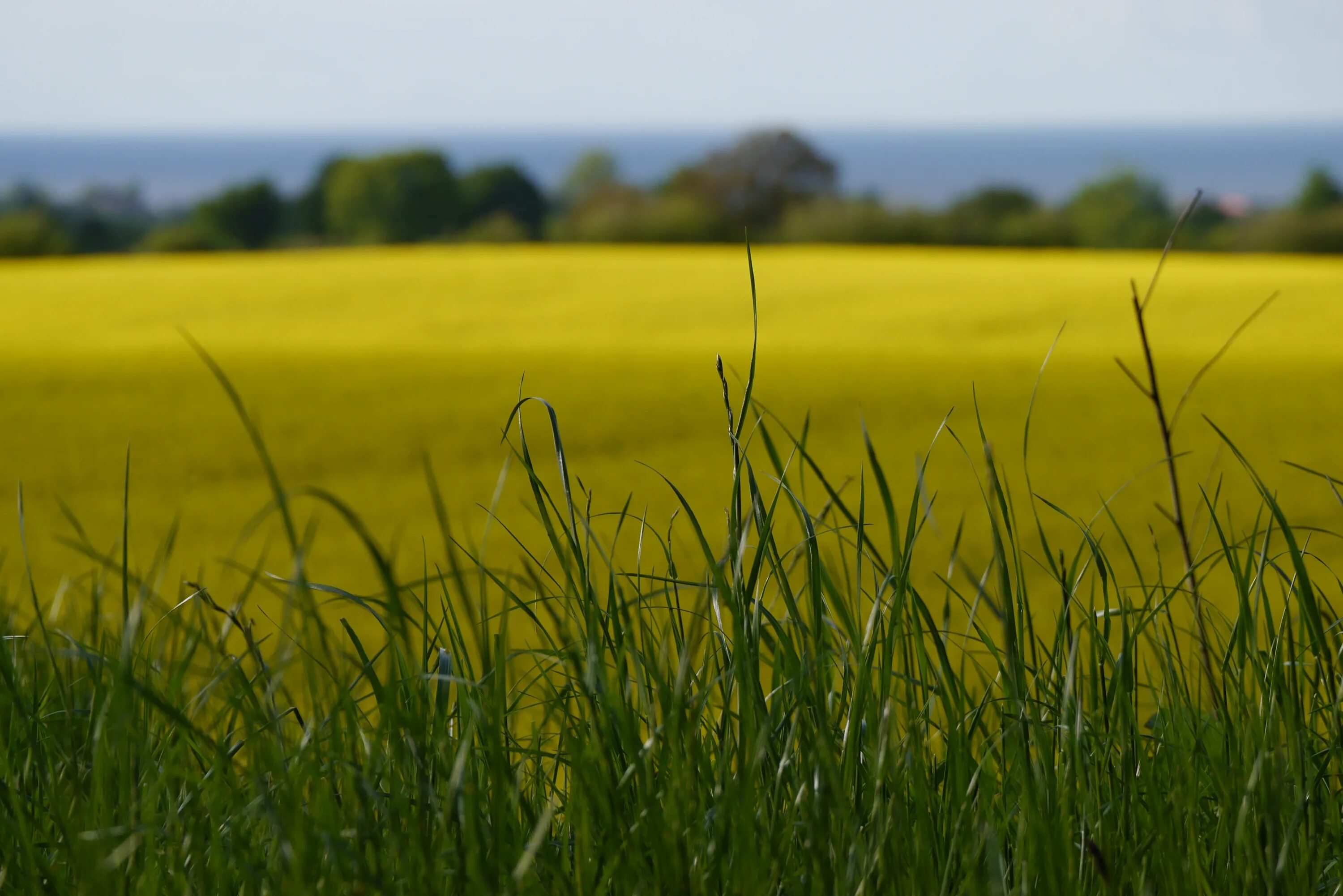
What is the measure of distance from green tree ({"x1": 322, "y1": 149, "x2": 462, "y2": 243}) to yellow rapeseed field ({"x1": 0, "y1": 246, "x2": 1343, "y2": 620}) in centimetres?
525

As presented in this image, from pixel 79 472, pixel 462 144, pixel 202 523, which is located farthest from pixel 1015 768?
pixel 462 144

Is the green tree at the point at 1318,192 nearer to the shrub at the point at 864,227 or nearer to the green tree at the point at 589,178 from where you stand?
the shrub at the point at 864,227

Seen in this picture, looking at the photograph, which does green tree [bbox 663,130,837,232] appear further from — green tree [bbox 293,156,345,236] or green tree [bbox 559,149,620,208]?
green tree [bbox 293,156,345,236]

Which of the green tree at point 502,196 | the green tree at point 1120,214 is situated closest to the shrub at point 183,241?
the green tree at point 502,196

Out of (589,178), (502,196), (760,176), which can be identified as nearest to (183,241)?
(502,196)

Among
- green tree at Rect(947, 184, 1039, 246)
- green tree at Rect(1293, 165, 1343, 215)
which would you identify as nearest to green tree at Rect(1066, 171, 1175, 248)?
green tree at Rect(947, 184, 1039, 246)

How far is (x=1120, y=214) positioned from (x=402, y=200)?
8.50 metres

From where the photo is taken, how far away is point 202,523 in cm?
336

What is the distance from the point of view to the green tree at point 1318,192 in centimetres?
1128

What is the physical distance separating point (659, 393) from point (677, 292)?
2.67 m

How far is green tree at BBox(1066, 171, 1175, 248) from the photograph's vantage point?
482 inches

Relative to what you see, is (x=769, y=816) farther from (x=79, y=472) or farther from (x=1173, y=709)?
(x=79, y=472)

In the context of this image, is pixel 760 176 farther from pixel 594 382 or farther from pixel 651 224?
pixel 594 382

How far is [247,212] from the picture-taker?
51.2 feet
